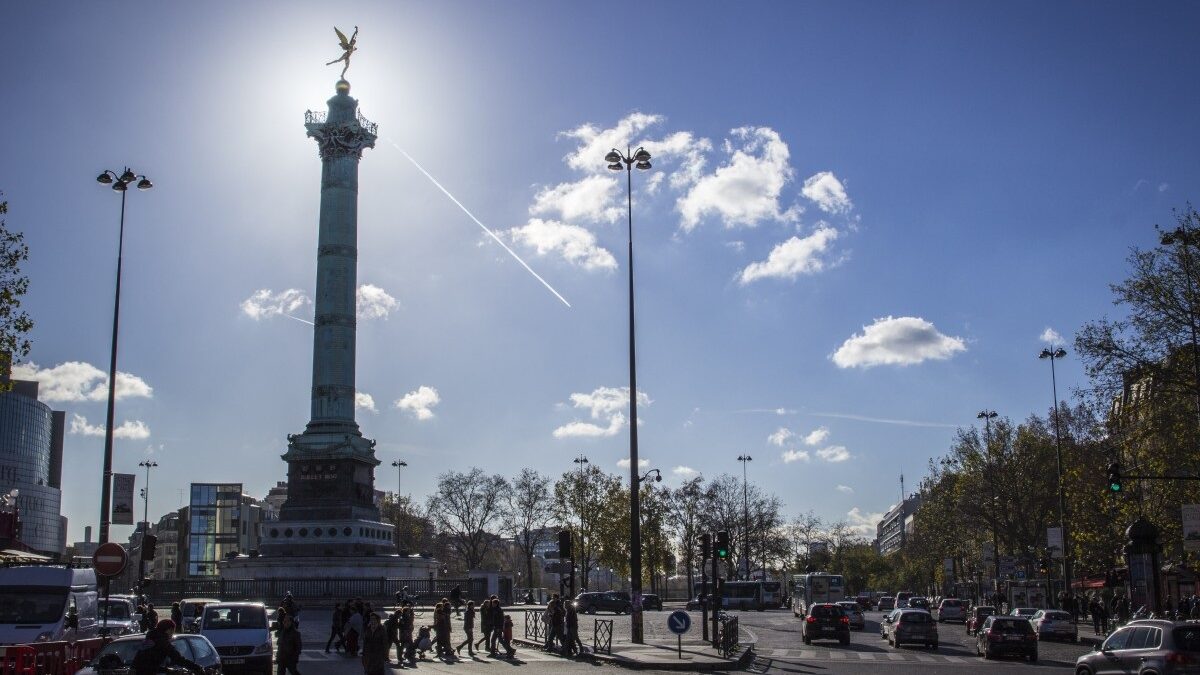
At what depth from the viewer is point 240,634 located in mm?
22266

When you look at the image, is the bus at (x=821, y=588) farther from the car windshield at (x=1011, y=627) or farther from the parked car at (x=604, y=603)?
the car windshield at (x=1011, y=627)

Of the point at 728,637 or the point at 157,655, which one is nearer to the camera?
the point at 157,655

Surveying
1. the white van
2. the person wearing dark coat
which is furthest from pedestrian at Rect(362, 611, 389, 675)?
the person wearing dark coat

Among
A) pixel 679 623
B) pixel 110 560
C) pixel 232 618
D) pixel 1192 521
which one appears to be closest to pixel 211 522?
pixel 679 623

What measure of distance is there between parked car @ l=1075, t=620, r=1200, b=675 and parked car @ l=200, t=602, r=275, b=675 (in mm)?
16022

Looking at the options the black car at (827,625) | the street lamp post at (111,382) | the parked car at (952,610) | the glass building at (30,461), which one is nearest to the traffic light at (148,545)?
the street lamp post at (111,382)

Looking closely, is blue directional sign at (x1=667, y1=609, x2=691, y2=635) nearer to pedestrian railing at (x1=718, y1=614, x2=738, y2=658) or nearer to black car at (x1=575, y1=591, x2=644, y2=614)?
pedestrian railing at (x1=718, y1=614, x2=738, y2=658)

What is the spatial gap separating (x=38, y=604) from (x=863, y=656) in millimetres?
22424

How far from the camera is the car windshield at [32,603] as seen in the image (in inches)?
821

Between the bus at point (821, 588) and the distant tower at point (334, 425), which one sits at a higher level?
the distant tower at point (334, 425)

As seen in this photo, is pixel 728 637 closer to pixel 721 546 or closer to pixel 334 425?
pixel 721 546

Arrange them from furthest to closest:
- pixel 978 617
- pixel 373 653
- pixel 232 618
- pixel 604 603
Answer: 1. pixel 604 603
2. pixel 978 617
3. pixel 232 618
4. pixel 373 653

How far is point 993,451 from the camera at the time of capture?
69875 millimetres

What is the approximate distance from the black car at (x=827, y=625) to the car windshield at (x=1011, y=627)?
7.43 metres
